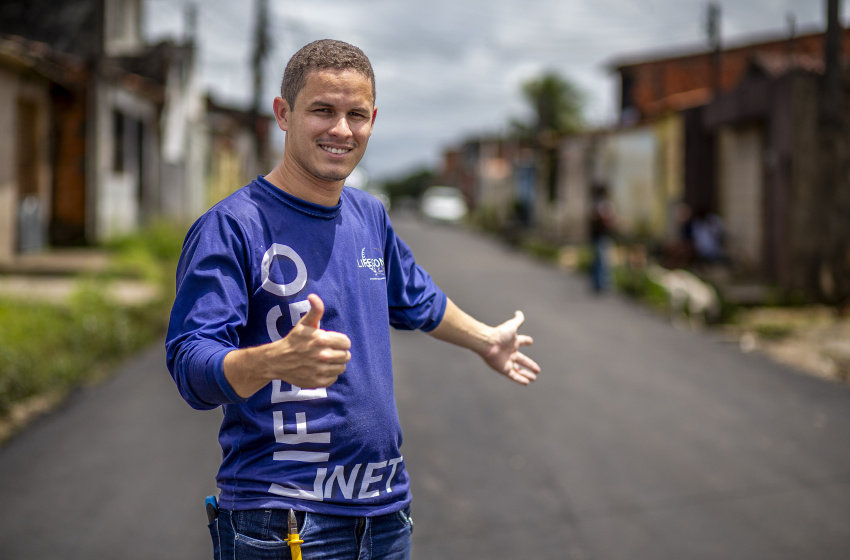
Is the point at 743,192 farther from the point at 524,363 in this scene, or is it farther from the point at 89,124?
the point at 524,363

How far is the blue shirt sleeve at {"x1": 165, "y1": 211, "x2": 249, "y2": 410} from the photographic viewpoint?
5.85 ft

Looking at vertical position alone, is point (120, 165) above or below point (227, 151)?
below

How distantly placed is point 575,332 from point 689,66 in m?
27.7

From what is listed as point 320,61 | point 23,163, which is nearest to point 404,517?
point 320,61

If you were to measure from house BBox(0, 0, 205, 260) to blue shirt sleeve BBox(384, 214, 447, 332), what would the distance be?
13634 mm

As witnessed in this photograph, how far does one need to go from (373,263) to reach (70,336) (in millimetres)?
7936

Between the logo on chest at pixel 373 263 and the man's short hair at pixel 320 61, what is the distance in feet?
1.32

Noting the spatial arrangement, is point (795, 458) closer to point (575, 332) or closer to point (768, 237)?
point (575, 332)

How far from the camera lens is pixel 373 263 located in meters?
2.24

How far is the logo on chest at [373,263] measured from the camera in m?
2.21

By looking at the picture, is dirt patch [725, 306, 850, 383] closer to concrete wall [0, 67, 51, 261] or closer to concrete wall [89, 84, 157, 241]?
concrete wall [0, 67, 51, 261]

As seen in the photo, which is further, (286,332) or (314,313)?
(286,332)

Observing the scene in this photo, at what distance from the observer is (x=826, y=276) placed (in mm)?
15352

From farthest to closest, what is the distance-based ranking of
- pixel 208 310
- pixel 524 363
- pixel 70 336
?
pixel 70 336
pixel 524 363
pixel 208 310
